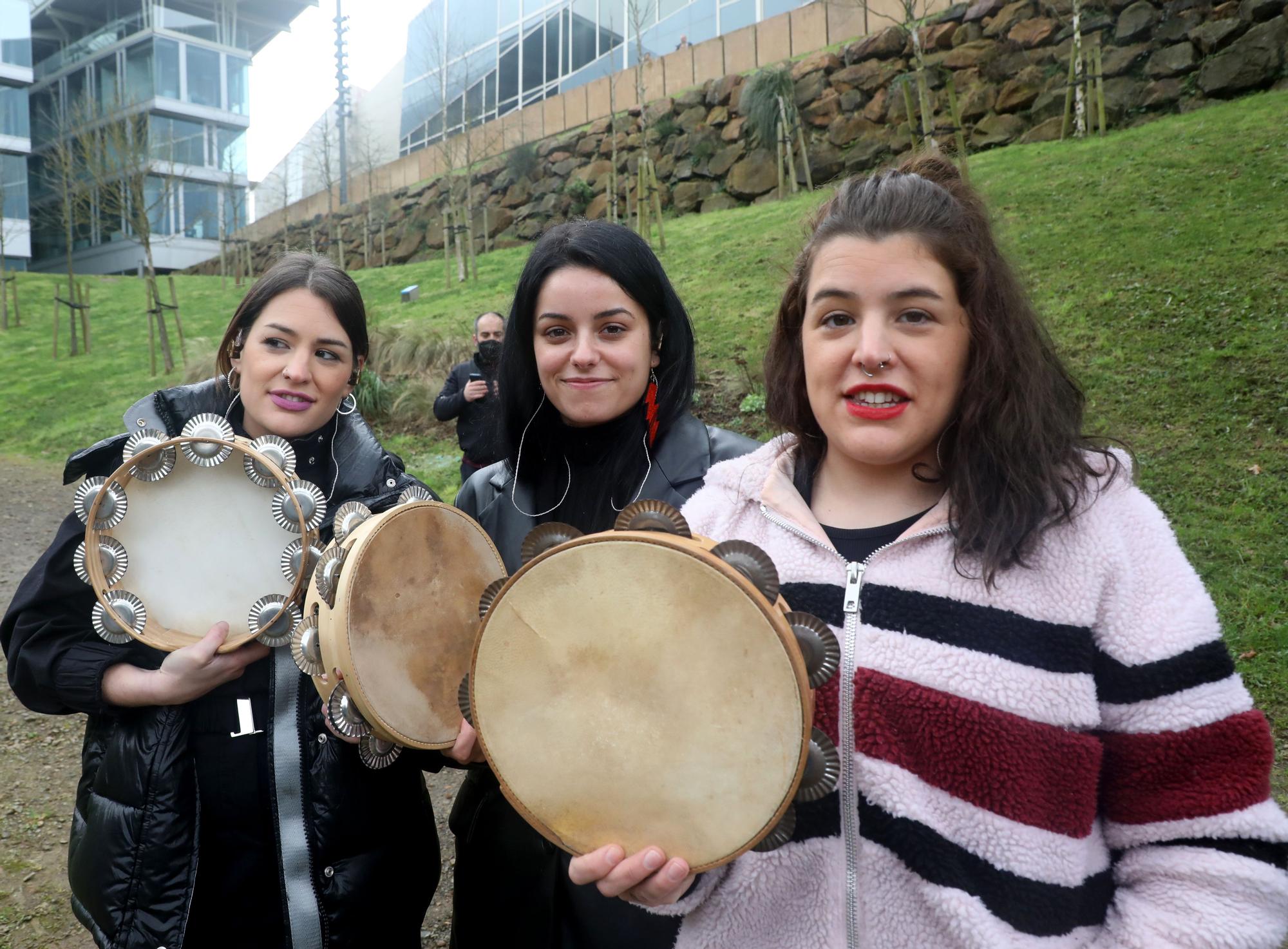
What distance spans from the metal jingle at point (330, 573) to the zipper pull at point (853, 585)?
1.00 m

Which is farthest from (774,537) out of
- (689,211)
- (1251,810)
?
(689,211)

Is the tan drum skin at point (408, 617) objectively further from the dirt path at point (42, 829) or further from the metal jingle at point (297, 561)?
the dirt path at point (42, 829)

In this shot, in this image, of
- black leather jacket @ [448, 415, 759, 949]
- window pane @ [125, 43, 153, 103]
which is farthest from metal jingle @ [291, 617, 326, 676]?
window pane @ [125, 43, 153, 103]

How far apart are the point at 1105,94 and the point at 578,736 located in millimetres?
14274

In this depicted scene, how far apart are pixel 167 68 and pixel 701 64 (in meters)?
31.4

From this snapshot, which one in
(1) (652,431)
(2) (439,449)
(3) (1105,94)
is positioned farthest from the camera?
(3) (1105,94)

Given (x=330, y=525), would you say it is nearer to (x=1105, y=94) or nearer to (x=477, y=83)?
(x=1105, y=94)

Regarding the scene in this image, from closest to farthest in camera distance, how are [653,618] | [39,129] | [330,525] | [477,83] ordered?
[653,618]
[330,525]
[477,83]
[39,129]

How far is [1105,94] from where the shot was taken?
40.0 feet

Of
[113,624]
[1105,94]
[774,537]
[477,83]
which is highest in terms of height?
[477,83]

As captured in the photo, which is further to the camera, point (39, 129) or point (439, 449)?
point (39, 129)

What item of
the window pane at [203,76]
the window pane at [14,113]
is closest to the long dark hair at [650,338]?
the window pane at [14,113]

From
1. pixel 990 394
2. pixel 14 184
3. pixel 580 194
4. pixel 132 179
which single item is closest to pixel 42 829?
pixel 990 394

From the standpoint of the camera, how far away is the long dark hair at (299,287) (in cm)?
217
